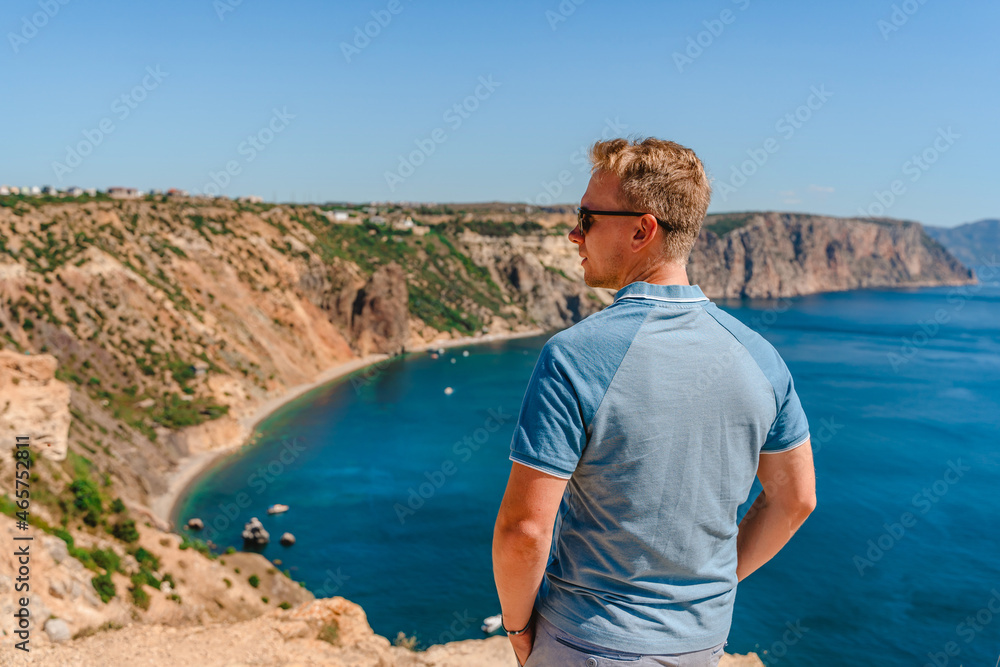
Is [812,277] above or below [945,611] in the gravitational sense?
above

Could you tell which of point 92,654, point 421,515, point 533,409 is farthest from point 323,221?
point 533,409

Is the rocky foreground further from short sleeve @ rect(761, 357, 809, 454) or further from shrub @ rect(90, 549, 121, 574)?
short sleeve @ rect(761, 357, 809, 454)

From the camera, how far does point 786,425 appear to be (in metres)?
2.11

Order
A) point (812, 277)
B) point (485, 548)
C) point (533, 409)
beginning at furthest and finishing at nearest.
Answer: point (812, 277), point (485, 548), point (533, 409)

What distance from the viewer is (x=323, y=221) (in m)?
75.7

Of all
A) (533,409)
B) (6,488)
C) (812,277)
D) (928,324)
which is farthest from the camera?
(812,277)

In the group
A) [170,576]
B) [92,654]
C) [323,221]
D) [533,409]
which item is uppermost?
[323,221]

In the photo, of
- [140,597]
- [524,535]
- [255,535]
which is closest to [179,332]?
[255,535]

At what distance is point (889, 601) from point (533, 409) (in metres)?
28.8

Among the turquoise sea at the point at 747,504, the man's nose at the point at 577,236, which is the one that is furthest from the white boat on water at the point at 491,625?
the man's nose at the point at 577,236

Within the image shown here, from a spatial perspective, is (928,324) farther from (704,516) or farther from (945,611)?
(704,516)

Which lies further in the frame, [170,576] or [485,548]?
[485,548]

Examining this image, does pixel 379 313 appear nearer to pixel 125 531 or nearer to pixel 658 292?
pixel 125 531

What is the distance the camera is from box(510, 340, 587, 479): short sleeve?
174 centimetres
